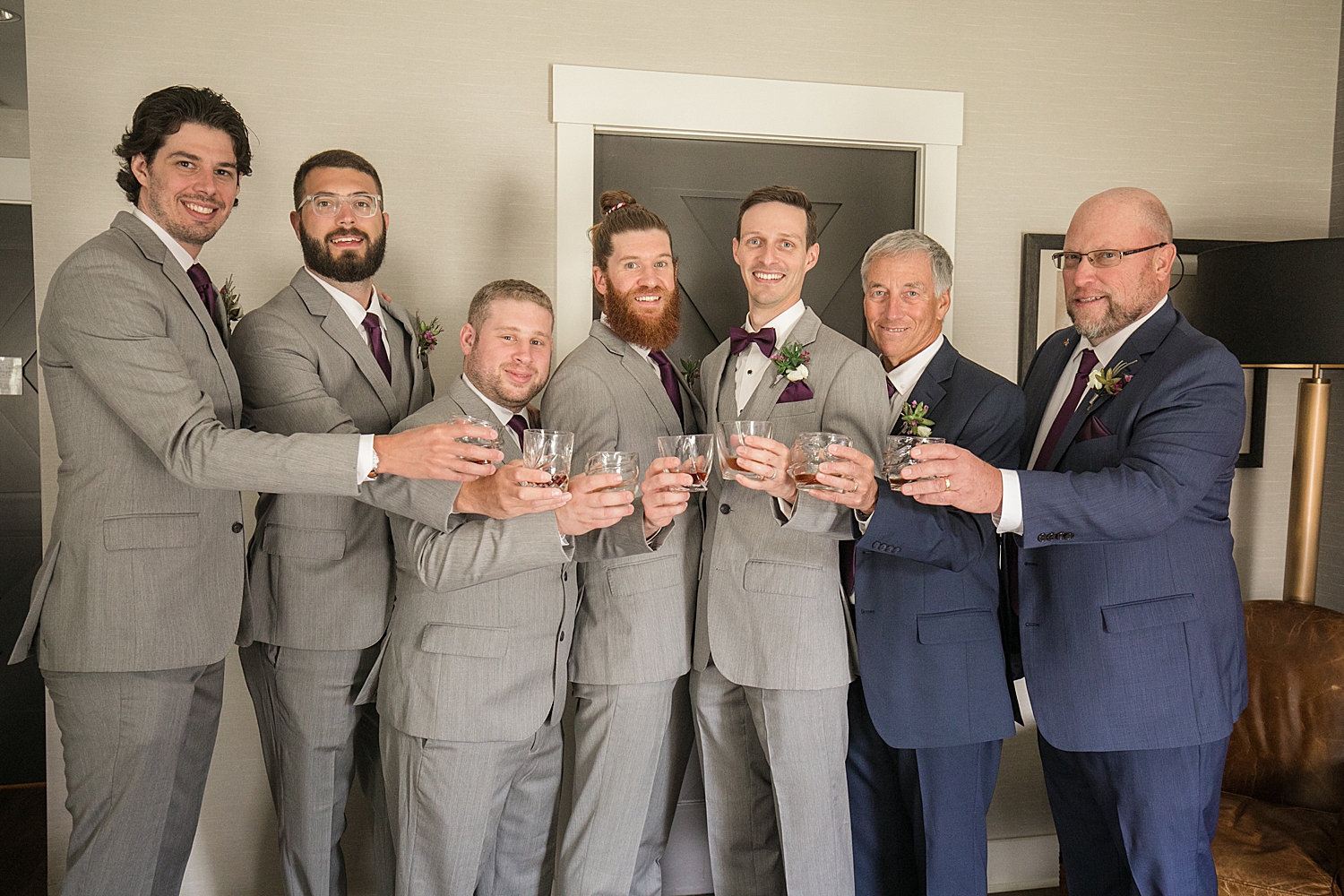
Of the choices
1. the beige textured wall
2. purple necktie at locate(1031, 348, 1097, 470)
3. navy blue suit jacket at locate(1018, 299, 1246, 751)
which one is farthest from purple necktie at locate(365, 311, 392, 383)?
purple necktie at locate(1031, 348, 1097, 470)

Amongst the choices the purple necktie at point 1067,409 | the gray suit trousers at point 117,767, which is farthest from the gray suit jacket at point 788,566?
the gray suit trousers at point 117,767

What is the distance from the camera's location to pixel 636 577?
239 cm

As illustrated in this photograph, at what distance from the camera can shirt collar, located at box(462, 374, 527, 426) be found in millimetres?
2311

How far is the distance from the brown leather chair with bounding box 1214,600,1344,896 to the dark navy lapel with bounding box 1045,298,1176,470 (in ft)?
4.50

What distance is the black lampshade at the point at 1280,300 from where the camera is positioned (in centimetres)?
289

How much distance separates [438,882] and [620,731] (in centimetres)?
59

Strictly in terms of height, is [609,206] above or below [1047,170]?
Answer: below

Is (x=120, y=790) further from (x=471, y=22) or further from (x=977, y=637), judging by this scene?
(x=471, y=22)

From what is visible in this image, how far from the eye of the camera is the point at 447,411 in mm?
2238

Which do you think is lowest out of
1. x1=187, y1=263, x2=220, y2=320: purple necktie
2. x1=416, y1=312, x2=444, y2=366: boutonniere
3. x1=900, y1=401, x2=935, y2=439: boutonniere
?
x1=900, y1=401, x2=935, y2=439: boutonniere

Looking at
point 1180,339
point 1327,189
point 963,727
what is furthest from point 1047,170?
point 963,727

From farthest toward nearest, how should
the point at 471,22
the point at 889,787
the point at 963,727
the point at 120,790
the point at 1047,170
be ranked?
the point at 1047,170, the point at 471,22, the point at 889,787, the point at 963,727, the point at 120,790

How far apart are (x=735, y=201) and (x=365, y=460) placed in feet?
6.18

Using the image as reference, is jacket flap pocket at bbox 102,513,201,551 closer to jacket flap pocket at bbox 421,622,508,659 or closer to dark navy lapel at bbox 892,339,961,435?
jacket flap pocket at bbox 421,622,508,659
